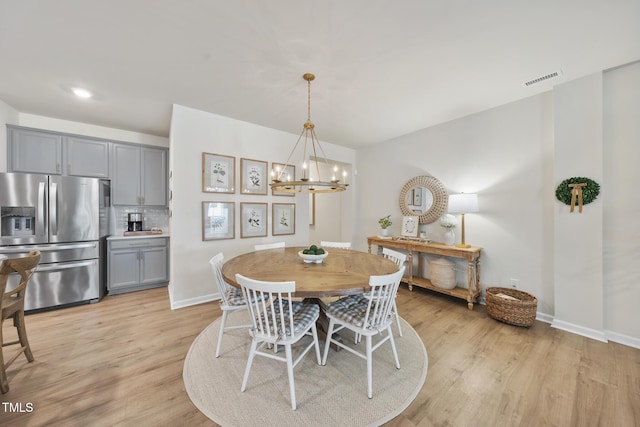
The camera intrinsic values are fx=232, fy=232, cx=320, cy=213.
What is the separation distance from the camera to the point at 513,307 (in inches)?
102

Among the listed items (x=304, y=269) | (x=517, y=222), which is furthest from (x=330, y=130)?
(x=517, y=222)

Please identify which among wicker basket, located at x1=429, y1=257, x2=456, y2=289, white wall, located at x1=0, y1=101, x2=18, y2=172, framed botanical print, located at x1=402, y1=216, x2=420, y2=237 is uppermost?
white wall, located at x1=0, y1=101, x2=18, y2=172

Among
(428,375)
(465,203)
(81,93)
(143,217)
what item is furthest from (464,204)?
(143,217)

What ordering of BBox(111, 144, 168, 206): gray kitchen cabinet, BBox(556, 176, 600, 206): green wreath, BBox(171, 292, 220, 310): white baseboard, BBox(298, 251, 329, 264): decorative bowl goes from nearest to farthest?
BBox(298, 251, 329, 264): decorative bowl < BBox(556, 176, 600, 206): green wreath < BBox(171, 292, 220, 310): white baseboard < BBox(111, 144, 168, 206): gray kitchen cabinet

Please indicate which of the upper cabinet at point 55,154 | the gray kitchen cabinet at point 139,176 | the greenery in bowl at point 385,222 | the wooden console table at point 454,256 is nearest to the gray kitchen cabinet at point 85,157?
the upper cabinet at point 55,154

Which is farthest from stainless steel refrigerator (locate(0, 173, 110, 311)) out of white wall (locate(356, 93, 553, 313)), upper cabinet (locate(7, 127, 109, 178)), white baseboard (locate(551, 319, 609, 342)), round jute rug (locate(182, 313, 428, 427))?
white baseboard (locate(551, 319, 609, 342))

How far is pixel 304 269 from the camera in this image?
2.09 m

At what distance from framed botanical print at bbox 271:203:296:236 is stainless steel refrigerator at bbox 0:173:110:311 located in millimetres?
2469

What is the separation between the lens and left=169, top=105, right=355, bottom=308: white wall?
10.1ft

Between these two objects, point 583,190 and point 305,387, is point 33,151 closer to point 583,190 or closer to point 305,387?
point 305,387

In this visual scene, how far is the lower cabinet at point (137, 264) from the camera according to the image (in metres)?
3.52

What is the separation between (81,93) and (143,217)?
2.13m

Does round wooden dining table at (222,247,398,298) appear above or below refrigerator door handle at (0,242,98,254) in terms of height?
below

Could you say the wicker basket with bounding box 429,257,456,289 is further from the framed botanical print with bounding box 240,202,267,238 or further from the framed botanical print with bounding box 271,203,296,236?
the framed botanical print with bounding box 240,202,267,238
